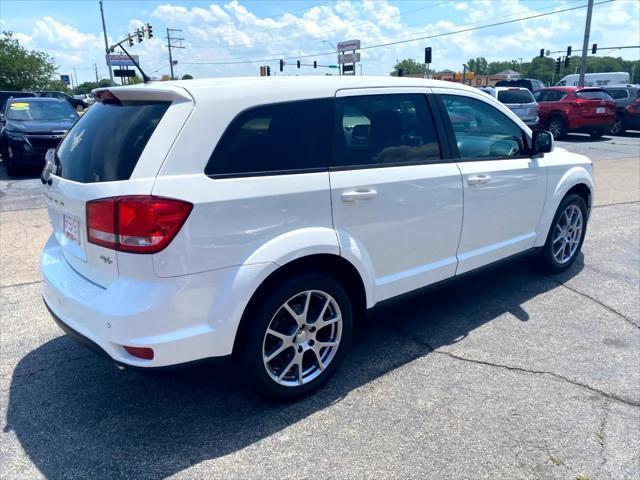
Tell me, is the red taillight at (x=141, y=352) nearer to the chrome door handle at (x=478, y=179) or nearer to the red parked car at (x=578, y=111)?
the chrome door handle at (x=478, y=179)

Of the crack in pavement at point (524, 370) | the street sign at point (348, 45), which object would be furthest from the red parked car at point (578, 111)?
the street sign at point (348, 45)

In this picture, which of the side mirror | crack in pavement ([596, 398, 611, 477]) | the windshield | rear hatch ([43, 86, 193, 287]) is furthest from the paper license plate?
the windshield

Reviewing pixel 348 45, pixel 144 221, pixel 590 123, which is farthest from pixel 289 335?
pixel 348 45

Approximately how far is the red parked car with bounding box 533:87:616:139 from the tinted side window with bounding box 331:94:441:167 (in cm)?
1561

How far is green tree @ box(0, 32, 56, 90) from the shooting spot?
36219mm

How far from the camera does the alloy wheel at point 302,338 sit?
9.62ft

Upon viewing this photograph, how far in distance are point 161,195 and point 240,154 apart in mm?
488

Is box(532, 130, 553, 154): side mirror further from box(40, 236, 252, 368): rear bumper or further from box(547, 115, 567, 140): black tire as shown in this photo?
box(547, 115, 567, 140): black tire

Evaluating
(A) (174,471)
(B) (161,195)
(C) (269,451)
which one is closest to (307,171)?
(B) (161,195)

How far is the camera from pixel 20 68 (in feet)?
121

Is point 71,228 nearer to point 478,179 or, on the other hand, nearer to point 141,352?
point 141,352

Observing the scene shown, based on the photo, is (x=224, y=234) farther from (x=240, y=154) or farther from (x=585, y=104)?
(x=585, y=104)

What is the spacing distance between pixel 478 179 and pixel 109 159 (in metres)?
2.52

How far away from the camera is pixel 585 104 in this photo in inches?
668
